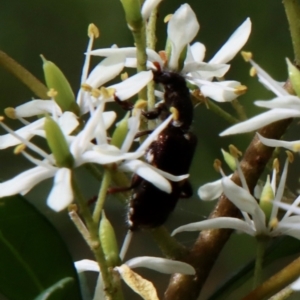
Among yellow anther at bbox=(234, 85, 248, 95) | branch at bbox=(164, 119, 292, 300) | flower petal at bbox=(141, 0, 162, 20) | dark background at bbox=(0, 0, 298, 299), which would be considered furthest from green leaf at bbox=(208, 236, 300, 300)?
dark background at bbox=(0, 0, 298, 299)

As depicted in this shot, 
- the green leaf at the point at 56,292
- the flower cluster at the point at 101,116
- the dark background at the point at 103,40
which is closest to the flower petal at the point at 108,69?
the flower cluster at the point at 101,116

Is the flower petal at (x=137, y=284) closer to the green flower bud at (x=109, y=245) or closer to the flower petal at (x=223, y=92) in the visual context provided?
the green flower bud at (x=109, y=245)

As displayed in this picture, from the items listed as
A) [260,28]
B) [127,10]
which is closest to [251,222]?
[127,10]

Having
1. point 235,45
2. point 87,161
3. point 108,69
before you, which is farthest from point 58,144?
point 235,45

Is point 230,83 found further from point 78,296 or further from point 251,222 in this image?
point 78,296

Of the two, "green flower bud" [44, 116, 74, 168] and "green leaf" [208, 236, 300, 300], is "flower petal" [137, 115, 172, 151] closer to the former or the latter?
"green flower bud" [44, 116, 74, 168]
